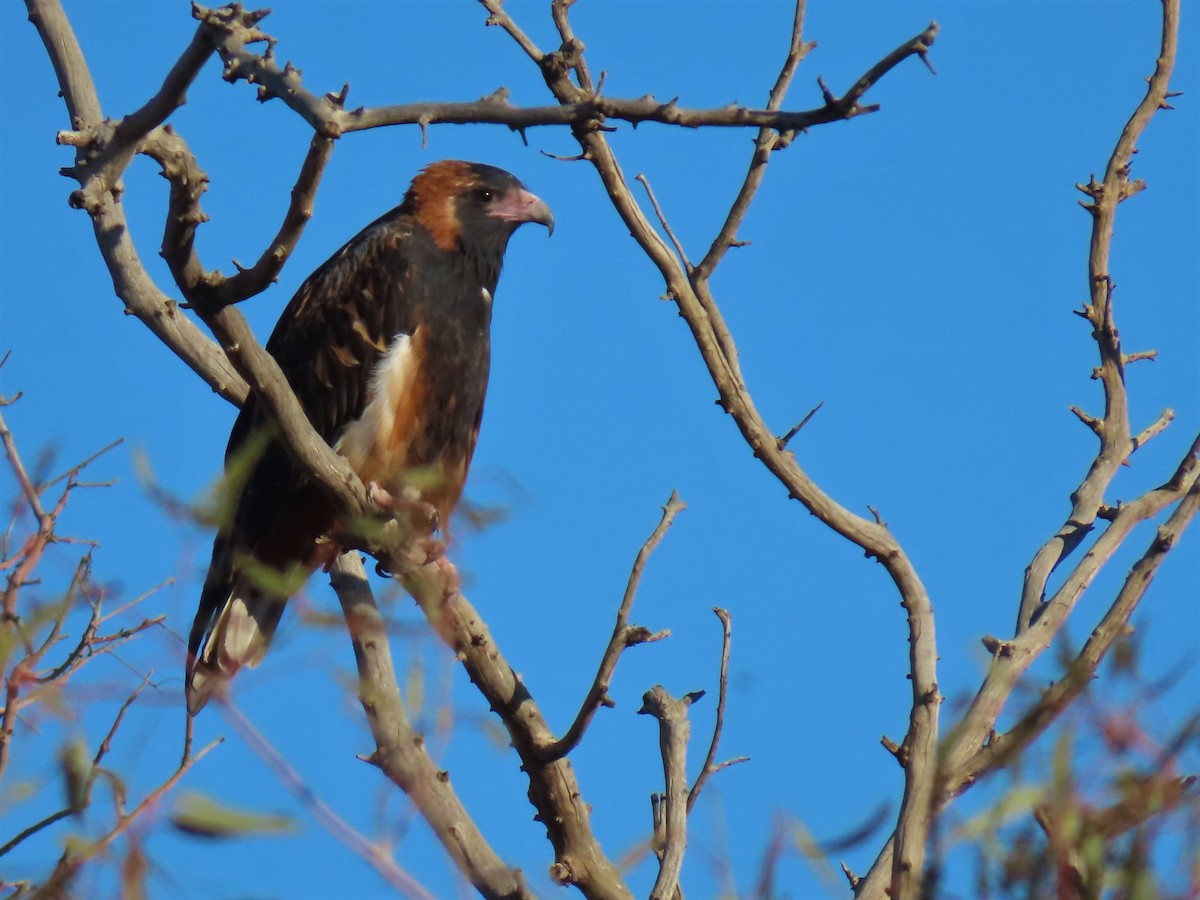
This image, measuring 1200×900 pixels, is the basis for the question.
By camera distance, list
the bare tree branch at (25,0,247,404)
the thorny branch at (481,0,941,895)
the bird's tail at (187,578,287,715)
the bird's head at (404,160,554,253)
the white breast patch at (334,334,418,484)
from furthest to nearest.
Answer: the bird's head at (404,160,554,253), the white breast patch at (334,334,418,484), the bird's tail at (187,578,287,715), the thorny branch at (481,0,941,895), the bare tree branch at (25,0,247,404)

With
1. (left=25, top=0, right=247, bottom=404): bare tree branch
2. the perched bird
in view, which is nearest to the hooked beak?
the perched bird

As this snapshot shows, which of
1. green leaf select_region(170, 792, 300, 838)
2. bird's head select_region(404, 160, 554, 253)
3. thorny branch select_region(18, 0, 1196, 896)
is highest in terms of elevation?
bird's head select_region(404, 160, 554, 253)

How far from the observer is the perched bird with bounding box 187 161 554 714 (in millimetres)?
5008

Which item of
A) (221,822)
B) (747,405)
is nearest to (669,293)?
(747,405)

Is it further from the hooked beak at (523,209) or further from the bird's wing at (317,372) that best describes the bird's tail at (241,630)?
the hooked beak at (523,209)

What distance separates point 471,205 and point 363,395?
45.0 inches

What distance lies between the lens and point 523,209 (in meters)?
6.04

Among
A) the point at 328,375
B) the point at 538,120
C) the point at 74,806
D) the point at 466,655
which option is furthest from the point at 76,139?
the point at 328,375

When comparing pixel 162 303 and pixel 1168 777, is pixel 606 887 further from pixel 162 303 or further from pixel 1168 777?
pixel 1168 777

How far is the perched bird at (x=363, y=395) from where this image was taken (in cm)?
501

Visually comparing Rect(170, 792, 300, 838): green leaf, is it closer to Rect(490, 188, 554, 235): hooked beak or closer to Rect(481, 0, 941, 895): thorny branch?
Rect(481, 0, 941, 895): thorny branch

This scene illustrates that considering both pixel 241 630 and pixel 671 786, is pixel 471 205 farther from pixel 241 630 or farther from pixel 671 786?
pixel 671 786

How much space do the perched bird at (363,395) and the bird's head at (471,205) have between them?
0.13 feet

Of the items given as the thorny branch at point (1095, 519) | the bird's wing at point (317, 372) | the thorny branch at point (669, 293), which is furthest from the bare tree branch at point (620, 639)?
the bird's wing at point (317, 372)
